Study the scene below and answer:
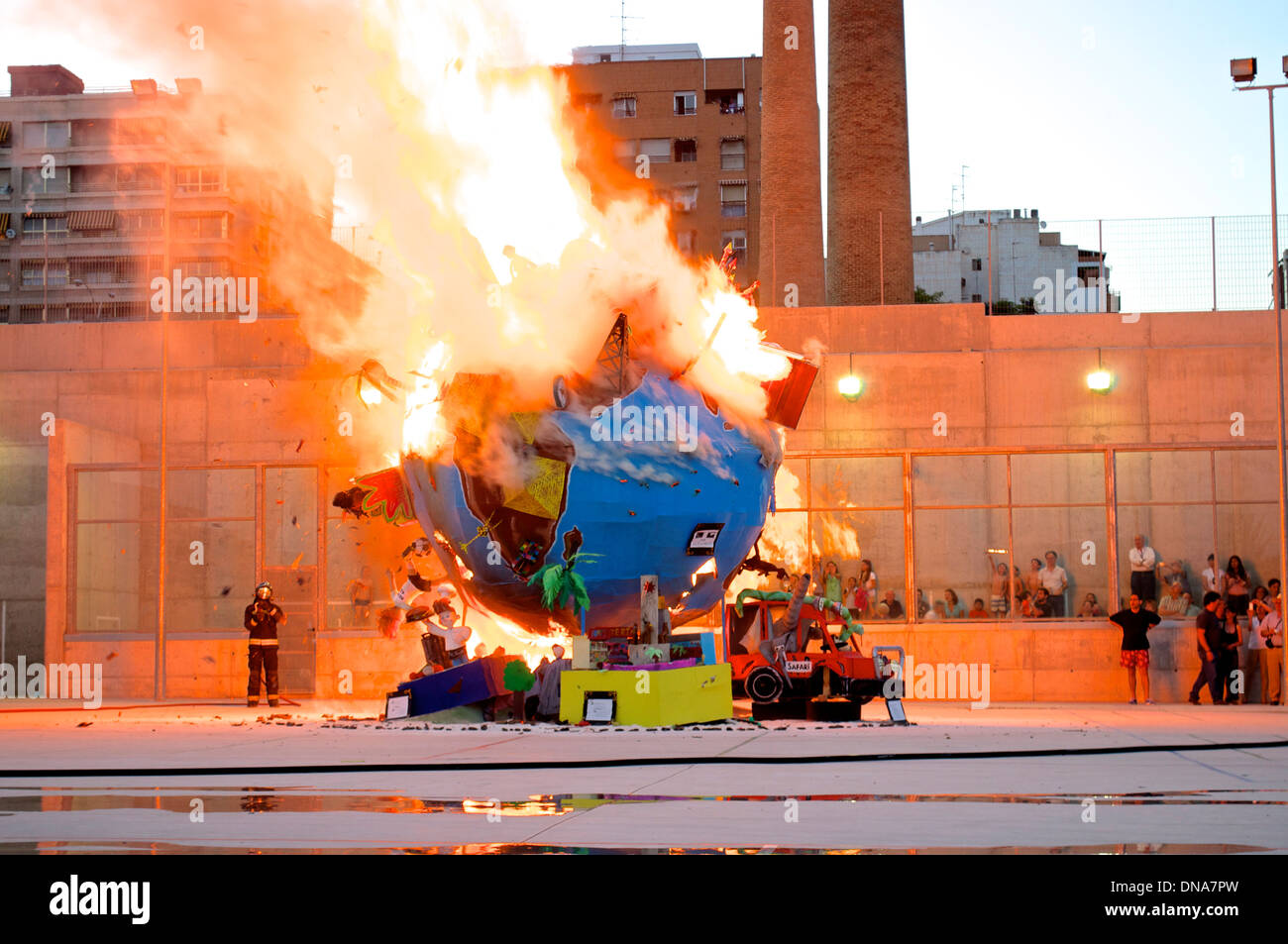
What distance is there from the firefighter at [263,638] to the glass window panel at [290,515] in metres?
3.83

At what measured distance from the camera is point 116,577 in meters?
31.2

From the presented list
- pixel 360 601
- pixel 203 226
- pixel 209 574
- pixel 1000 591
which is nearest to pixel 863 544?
pixel 1000 591

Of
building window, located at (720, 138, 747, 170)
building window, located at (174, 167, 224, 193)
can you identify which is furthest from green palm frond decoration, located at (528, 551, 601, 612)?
building window, located at (174, 167, 224, 193)

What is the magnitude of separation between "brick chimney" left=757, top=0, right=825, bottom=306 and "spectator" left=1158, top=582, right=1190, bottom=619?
1611 cm

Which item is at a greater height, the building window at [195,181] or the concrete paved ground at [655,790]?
the building window at [195,181]

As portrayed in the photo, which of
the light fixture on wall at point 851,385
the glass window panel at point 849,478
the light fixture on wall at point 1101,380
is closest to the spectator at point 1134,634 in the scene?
the light fixture on wall at point 1101,380

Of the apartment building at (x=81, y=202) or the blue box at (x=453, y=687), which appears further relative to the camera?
the apartment building at (x=81, y=202)

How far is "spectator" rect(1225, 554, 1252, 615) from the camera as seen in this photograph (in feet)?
95.1

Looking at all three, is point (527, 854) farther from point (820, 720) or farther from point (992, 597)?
point (992, 597)

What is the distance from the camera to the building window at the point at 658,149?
8325 centimetres

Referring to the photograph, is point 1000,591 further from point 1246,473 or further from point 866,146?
point 866,146

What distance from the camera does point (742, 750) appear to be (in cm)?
1448

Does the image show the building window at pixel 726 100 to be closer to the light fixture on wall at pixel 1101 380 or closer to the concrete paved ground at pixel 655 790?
the light fixture on wall at pixel 1101 380
